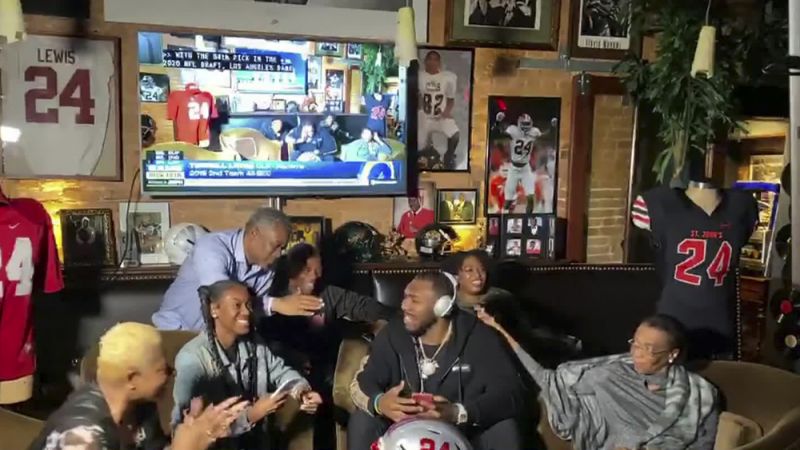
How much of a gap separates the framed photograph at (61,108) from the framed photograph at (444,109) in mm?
1743

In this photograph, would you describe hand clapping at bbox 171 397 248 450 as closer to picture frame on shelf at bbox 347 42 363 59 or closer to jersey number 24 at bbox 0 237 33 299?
jersey number 24 at bbox 0 237 33 299

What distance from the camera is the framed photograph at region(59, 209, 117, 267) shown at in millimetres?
4250

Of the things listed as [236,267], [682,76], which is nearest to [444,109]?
[682,76]

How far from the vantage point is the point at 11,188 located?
422cm

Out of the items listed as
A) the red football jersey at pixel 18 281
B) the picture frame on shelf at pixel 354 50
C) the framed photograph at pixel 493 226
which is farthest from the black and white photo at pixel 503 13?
the red football jersey at pixel 18 281

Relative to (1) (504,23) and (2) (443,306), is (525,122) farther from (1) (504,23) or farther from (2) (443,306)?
(2) (443,306)

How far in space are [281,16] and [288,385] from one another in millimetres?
2465

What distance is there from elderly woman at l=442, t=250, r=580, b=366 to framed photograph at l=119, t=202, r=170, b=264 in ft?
5.08

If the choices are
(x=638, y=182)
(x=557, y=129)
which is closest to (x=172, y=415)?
(x=557, y=129)

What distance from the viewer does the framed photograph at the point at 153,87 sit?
170 inches

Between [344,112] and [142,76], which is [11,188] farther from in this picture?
[344,112]

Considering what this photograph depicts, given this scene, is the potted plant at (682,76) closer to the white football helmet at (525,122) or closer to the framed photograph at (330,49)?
the white football helmet at (525,122)

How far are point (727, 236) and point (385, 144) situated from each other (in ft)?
6.39

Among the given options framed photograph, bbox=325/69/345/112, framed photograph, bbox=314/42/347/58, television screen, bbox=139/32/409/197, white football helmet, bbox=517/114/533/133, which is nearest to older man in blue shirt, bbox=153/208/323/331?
television screen, bbox=139/32/409/197
